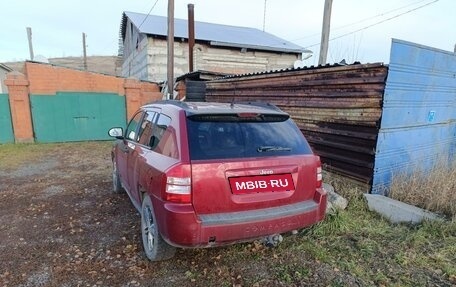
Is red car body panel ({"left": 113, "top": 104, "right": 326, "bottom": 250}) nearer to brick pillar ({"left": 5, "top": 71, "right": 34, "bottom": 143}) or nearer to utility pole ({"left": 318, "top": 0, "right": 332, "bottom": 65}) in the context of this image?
utility pole ({"left": 318, "top": 0, "right": 332, "bottom": 65})

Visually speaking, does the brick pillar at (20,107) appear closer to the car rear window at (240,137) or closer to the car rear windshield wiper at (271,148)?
the car rear window at (240,137)

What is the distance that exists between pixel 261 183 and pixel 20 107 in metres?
12.0

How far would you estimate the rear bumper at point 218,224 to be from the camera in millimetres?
2441

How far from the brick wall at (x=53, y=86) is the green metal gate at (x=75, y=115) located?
0.27 meters

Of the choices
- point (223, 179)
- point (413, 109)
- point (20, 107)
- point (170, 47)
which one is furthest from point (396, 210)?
point (20, 107)

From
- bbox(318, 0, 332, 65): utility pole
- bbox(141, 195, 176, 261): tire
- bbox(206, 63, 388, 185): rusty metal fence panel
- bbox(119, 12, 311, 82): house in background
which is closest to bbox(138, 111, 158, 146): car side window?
bbox(141, 195, 176, 261): tire

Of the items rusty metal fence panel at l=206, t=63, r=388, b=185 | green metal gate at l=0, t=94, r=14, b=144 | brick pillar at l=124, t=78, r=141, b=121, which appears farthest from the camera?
brick pillar at l=124, t=78, r=141, b=121

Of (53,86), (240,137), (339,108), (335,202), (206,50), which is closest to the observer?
(240,137)

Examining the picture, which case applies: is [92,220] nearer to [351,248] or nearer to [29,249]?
[29,249]

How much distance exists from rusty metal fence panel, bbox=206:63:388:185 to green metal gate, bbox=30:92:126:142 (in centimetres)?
849

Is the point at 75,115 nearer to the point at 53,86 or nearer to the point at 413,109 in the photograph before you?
the point at 53,86

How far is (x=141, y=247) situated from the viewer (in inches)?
135

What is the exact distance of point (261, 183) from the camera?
2.66m

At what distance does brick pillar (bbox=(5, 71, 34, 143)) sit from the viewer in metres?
11.1
